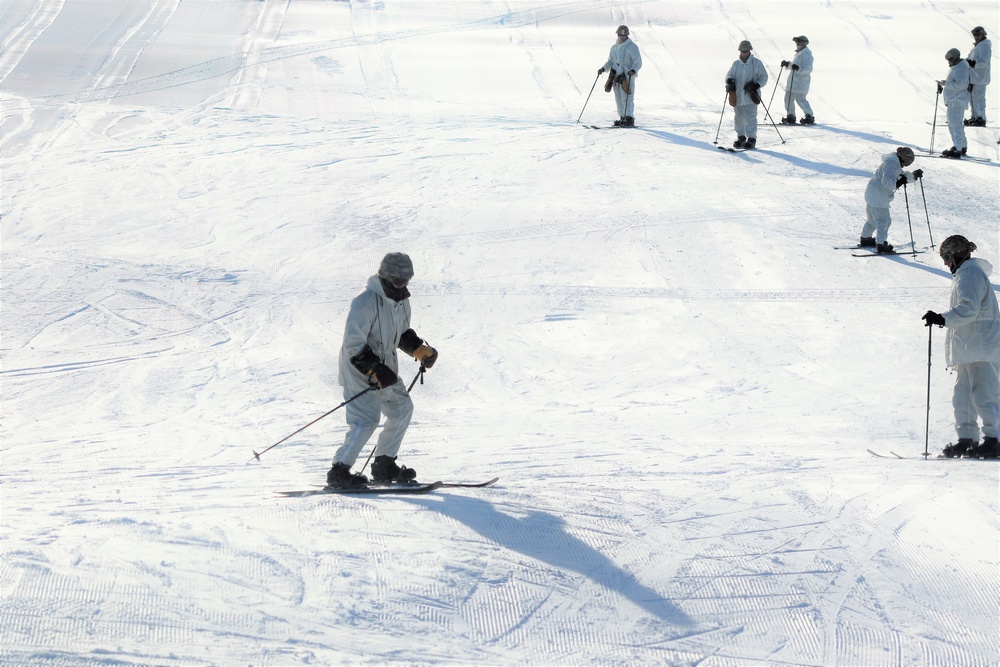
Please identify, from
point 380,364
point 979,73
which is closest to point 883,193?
point 979,73

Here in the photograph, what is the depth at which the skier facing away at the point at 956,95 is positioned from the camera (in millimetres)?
13539

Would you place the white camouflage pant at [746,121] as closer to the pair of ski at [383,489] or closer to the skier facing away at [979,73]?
the skier facing away at [979,73]

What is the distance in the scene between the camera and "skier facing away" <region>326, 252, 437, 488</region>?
5.46 metres

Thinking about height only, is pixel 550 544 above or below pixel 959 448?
above

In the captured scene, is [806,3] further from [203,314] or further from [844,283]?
[203,314]

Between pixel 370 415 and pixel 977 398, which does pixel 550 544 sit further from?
pixel 977 398

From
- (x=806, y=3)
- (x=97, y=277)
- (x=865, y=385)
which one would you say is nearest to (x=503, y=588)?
(x=865, y=385)

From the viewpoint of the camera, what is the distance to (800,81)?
15.0m

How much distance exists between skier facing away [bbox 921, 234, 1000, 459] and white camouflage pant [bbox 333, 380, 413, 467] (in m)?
3.31

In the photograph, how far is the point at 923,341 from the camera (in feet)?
29.6

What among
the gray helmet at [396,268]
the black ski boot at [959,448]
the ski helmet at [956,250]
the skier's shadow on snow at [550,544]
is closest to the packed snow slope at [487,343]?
the skier's shadow on snow at [550,544]

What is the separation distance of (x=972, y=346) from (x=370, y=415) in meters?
3.98

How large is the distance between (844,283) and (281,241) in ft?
19.9

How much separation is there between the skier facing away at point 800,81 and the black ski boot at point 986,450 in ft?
30.3
